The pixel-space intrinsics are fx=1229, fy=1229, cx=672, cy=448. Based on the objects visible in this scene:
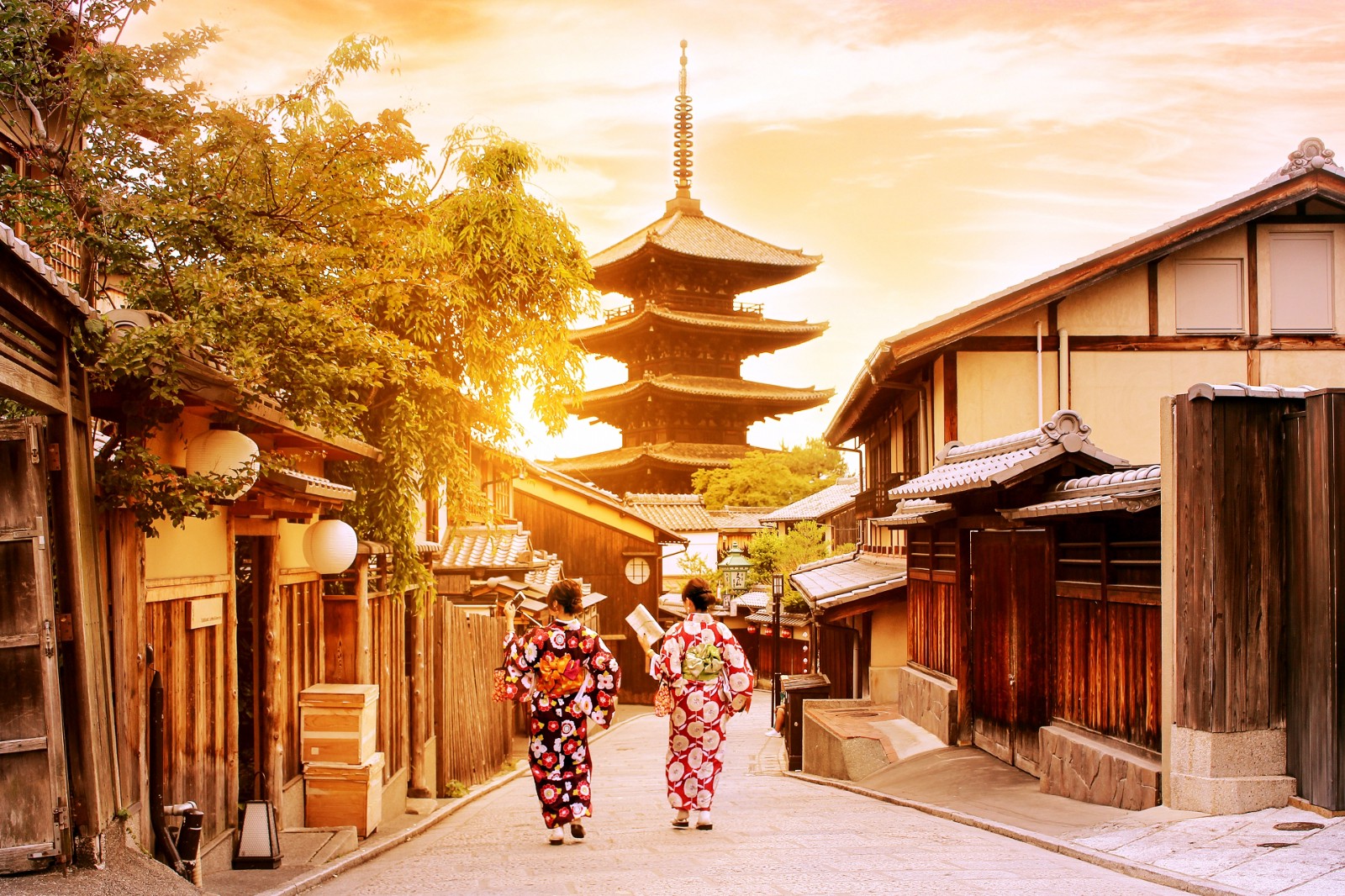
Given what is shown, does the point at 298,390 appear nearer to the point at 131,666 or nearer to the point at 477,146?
the point at 131,666

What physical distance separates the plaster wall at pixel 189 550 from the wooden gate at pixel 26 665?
1.37m

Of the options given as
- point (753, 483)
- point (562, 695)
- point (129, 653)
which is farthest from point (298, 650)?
point (753, 483)

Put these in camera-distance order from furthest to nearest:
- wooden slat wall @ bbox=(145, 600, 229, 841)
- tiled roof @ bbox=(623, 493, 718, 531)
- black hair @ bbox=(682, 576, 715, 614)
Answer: tiled roof @ bbox=(623, 493, 718, 531)
black hair @ bbox=(682, 576, 715, 614)
wooden slat wall @ bbox=(145, 600, 229, 841)

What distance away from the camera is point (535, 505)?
34094 mm

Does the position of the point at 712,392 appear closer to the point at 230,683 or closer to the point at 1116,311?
the point at 1116,311

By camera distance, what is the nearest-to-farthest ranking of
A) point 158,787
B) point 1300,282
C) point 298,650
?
point 158,787
point 298,650
point 1300,282

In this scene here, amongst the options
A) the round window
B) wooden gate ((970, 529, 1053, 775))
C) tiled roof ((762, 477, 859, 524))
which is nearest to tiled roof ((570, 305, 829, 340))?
tiled roof ((762, 477, 859, 524))

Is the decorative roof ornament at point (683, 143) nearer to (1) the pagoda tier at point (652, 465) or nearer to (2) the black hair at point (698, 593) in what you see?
(1) the pagoda tier at point (652, 465)

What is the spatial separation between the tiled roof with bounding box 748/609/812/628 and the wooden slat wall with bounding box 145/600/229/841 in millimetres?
15592

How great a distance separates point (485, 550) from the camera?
20.6 m

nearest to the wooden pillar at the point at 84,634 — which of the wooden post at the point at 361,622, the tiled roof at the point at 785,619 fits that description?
the wooden post at the point at 361,622

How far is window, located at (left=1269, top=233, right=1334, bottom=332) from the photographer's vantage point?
14883mm

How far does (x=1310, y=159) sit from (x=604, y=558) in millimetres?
23084

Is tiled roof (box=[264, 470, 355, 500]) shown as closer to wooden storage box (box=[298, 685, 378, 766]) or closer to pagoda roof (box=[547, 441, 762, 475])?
wooden storage box (box=[298, 685, 378, 766])
